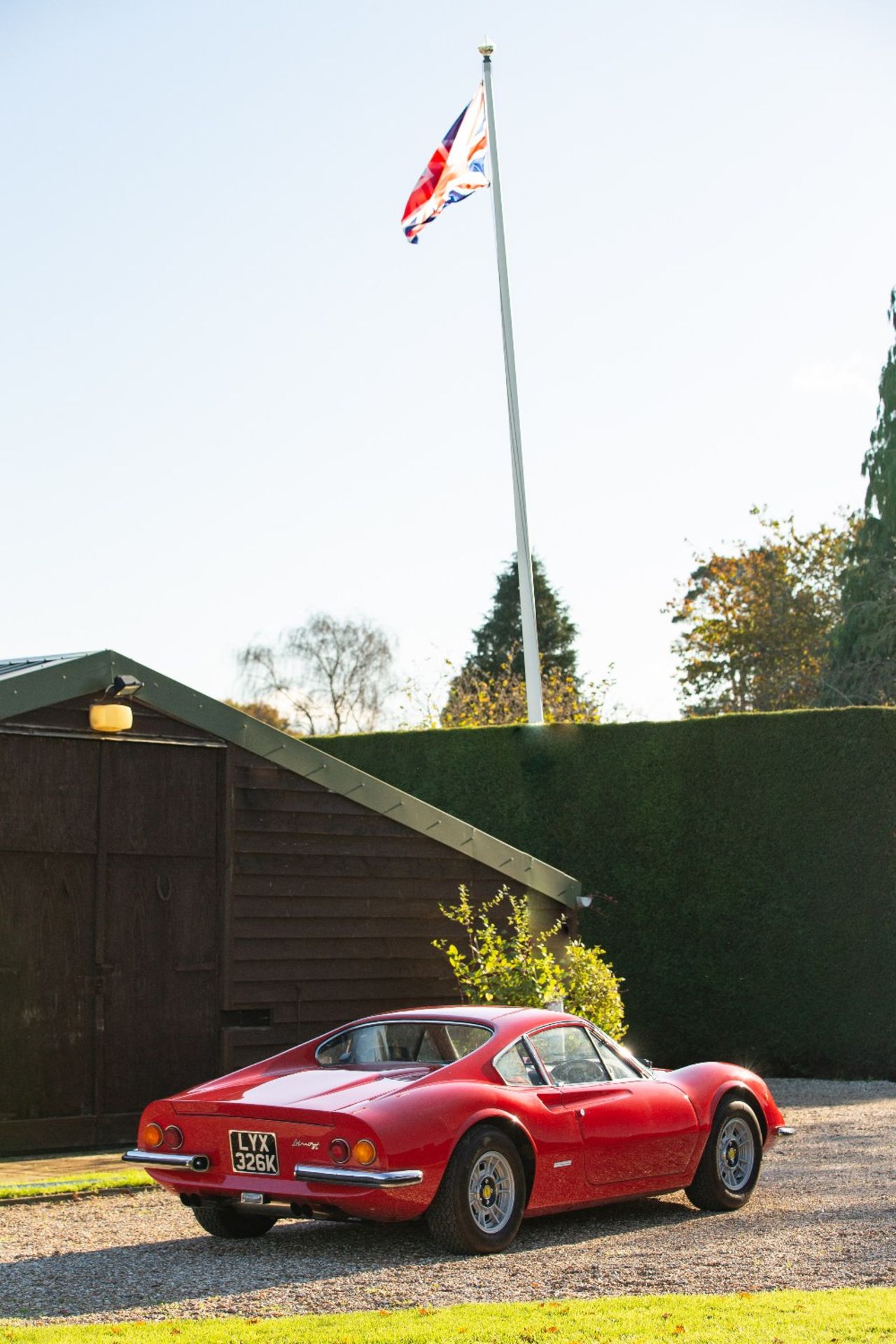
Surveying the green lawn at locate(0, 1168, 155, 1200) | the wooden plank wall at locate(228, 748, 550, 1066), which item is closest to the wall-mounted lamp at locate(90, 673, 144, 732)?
the wooden plank wall at locate(228, 748, 550, 1066)

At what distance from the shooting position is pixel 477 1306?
19.4ft

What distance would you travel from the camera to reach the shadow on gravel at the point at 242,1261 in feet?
20.6

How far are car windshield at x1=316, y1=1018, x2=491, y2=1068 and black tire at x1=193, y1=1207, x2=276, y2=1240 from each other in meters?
0.86

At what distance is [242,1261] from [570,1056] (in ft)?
6.56

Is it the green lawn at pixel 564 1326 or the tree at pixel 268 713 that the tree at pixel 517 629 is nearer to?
the tree at pixel 268 713

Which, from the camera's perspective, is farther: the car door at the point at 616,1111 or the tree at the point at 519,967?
the tree at the point at 519,967

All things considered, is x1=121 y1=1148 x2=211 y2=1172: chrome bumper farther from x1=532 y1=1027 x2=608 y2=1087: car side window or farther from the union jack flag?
the union jack flag

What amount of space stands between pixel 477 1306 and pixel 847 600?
91.3 feet

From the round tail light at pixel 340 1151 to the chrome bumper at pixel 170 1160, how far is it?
2.43 ft

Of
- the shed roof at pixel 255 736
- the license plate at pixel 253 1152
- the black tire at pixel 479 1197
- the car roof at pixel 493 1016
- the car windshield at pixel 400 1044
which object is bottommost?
the black tire at pixel 479 1197

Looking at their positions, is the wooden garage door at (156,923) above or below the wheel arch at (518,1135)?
above

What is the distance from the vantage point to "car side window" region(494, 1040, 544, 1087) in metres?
7.64

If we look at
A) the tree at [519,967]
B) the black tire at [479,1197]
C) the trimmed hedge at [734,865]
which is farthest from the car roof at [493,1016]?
the trimmed hedge at [734,865]

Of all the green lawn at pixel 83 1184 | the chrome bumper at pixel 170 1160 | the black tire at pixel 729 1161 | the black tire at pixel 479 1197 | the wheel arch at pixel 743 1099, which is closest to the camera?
the black tire at pixel 479 1197
